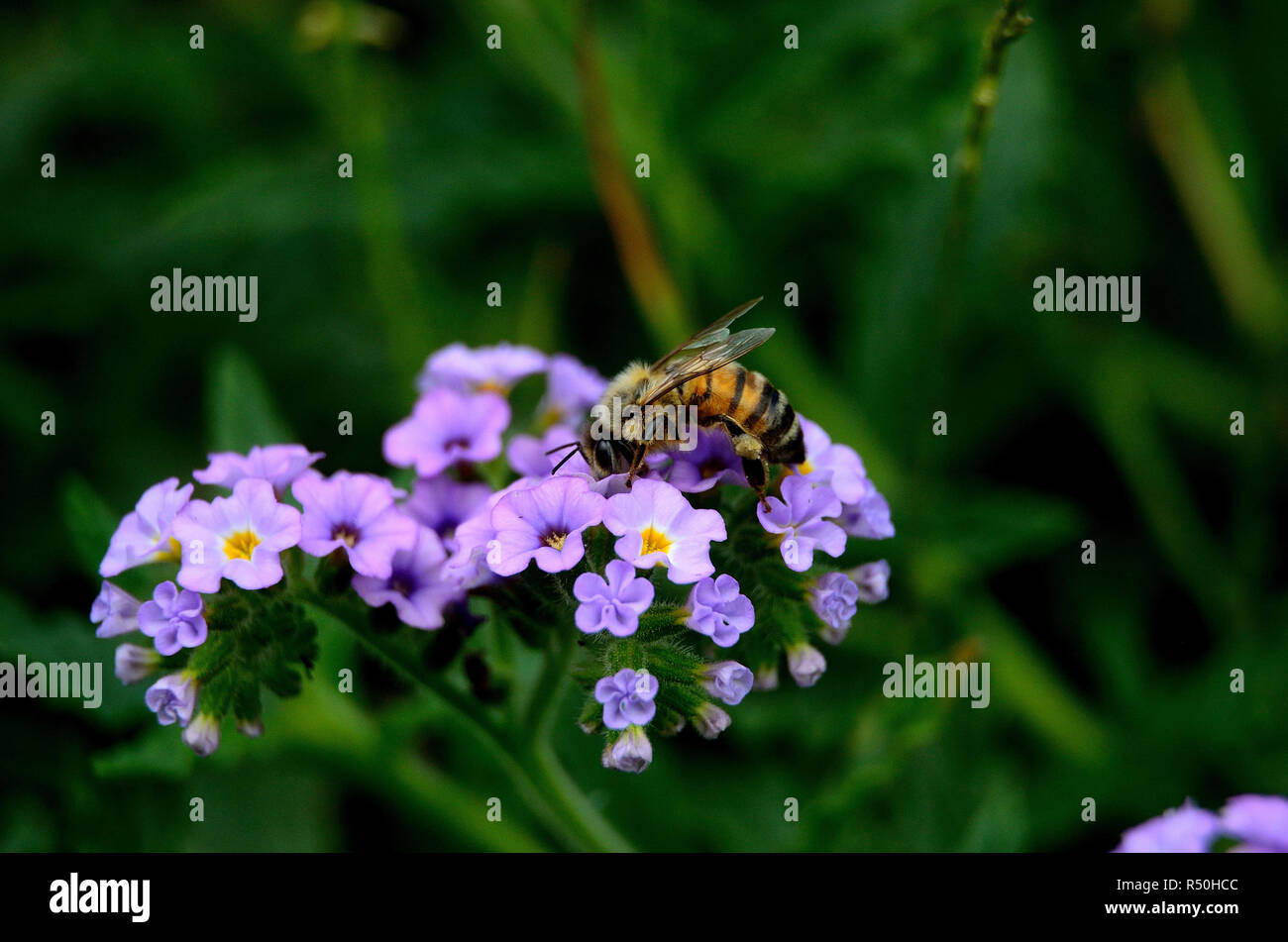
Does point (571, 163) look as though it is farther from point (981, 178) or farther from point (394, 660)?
point (394, 660)

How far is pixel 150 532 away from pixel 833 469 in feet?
6.68

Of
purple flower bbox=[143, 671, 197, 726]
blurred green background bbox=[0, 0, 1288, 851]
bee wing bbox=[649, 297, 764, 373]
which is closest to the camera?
purple flower bbox=[143, 671, 197, 726]

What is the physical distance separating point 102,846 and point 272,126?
5.24m

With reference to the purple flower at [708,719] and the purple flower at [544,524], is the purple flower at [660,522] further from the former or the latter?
the purple flower at [708,719]

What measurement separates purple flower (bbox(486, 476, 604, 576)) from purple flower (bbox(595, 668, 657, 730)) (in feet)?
1.05

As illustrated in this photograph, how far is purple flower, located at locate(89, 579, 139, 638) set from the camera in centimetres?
344

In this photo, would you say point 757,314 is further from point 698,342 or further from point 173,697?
point 173,697

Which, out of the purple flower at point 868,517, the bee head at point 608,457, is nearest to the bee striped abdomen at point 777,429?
the purple flower at point 868,517

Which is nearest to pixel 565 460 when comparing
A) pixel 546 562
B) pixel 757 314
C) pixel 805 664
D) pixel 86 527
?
pixel 546 562

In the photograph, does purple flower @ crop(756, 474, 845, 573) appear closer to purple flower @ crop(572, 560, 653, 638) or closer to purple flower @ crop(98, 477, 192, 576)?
purple flower @ crop(572, 560, 653, 638)

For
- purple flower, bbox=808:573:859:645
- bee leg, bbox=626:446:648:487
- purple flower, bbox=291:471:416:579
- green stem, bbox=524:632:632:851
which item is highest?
bee leg, bbox=626:446:648:487

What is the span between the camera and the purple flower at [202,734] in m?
3.30

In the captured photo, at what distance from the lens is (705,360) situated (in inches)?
148

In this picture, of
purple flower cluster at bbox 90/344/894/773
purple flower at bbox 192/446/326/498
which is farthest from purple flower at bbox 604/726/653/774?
purple flower at bbox 192/446/326/498
